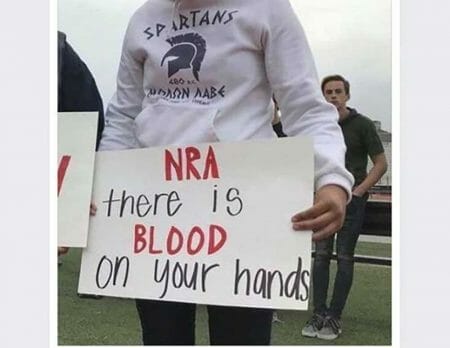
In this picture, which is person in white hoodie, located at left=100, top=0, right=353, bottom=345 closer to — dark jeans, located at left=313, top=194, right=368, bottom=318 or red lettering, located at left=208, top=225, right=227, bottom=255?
red lettering, located at left=208, top=225, right=227, bottom=255

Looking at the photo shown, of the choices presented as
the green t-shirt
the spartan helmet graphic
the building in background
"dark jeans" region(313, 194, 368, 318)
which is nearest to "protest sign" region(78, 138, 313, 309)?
the spartan helmet graphic

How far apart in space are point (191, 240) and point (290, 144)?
212 millimetres

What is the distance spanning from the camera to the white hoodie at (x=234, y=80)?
37.6 inches

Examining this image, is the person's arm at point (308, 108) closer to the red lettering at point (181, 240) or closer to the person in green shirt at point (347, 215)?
the red lettering at point (181, 240)

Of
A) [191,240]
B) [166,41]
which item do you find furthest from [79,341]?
[166,41]

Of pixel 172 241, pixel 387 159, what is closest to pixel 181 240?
pixel 172 241

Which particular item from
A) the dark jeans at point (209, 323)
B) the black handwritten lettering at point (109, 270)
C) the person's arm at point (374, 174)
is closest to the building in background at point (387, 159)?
the person's arm at point (374, 174)

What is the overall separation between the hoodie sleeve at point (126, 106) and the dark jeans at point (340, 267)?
75 centimetres

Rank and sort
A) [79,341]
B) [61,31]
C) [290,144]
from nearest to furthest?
[290,144]
[61,31]
[79,341]

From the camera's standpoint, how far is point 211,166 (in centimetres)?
100

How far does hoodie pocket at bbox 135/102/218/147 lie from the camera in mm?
972

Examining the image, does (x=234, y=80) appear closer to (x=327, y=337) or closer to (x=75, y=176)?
(x=75, y=176)
